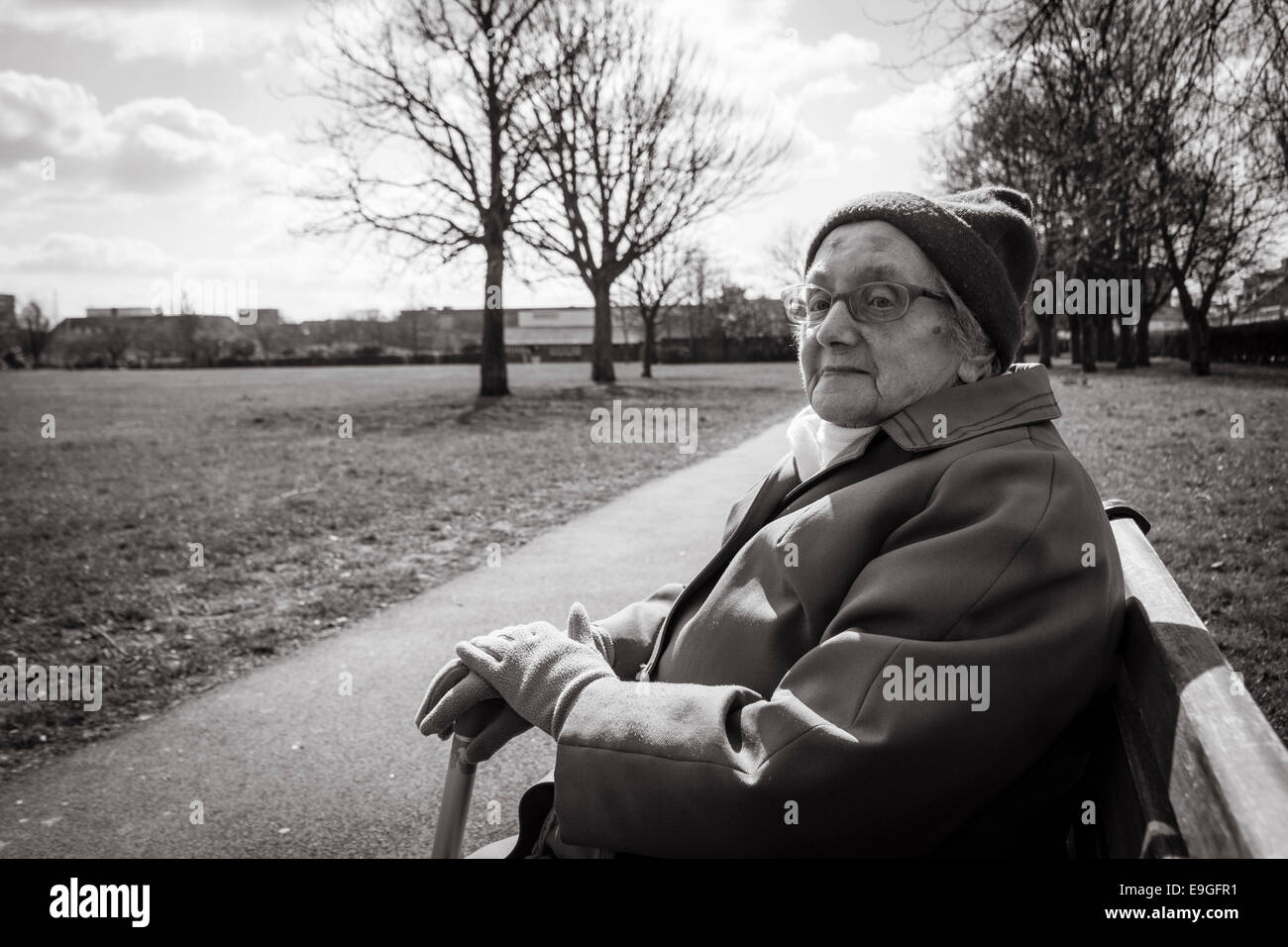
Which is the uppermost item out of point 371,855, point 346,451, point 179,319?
point 179,319

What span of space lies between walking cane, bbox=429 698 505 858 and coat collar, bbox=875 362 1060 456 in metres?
0.96

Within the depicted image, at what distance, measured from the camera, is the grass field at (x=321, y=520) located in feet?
14.5

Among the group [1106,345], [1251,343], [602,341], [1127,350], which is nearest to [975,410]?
[602,341]

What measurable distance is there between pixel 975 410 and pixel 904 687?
1.99 ft

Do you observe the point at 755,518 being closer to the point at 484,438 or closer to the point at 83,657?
the point at 83,657

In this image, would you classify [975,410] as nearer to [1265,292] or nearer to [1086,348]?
[1086,348]

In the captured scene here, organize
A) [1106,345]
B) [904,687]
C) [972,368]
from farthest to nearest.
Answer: [1106,345] < [972,368] < [904,687]

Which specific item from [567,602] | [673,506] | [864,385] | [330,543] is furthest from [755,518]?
[673,506]

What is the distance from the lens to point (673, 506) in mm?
8367

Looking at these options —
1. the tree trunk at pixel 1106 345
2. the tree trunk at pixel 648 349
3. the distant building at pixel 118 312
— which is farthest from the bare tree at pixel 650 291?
the distant building at pixel 118 312

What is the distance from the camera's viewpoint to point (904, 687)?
1.19 meters

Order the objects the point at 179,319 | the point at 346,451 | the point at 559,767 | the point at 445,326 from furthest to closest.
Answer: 1. the point at 445,326
2. the point at 179,319
3. the point at 346,451
4. the point at 559,767

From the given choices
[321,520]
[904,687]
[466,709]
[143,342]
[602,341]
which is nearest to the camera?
[904,687]

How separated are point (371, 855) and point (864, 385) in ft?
6.81
